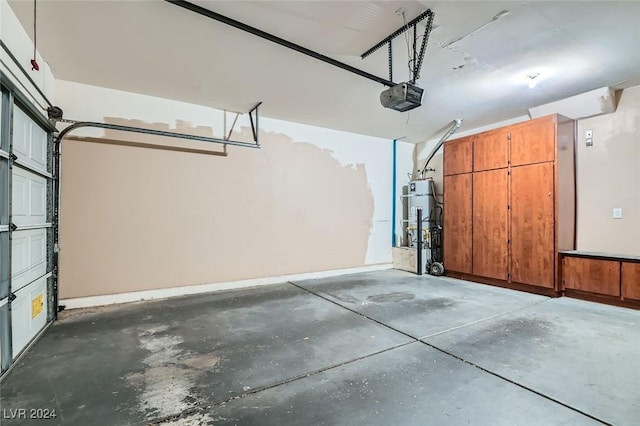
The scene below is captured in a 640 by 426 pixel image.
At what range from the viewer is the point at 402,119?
17.6 feet

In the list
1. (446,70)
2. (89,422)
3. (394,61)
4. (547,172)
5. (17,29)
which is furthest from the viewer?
(547,172)

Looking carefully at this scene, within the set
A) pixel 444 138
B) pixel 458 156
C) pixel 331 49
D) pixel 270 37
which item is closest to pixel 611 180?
pixel 458 156

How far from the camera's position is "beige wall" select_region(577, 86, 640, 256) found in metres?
3.98

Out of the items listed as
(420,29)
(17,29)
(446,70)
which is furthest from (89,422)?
Result: (446,70)

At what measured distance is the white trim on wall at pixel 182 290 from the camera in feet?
12.4

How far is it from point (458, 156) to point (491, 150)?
0.60 metres

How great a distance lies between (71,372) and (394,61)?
3.99 metres

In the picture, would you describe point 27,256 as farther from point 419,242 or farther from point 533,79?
point 533,79

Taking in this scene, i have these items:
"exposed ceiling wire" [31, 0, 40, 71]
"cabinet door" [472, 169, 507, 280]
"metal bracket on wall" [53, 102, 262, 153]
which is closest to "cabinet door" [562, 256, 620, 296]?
"cabinet door" [472, 169, 507, 280]

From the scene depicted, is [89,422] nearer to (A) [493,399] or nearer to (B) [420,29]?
(A) [493,399]

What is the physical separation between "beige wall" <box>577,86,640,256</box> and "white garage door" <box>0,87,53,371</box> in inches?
259

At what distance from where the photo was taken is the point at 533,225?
451cm

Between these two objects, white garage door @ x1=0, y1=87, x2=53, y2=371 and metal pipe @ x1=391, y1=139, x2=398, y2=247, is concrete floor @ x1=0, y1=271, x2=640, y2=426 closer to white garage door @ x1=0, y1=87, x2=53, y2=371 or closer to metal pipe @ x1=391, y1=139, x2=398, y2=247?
white garage door @ x1=0, y1=87, x2=53, y2=371

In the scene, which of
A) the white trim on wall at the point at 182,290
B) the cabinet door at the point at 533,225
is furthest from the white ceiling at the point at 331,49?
the white trim on wall at the point at 182,290
